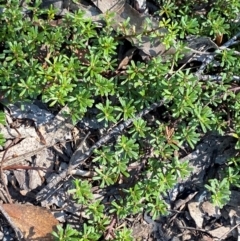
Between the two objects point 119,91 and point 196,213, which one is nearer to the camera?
point 119,91

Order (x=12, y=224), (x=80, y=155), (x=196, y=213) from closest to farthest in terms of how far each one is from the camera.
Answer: (x=12, y=224)
(x=80, y=155)
(x=196, y=213)

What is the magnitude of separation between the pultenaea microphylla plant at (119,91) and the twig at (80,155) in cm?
5

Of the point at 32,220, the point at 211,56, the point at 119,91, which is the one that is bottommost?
the point at 32,220

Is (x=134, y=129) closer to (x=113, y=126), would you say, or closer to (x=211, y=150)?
(x=113, y=126)

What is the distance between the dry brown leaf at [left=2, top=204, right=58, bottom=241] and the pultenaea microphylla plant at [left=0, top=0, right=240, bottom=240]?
0.17m

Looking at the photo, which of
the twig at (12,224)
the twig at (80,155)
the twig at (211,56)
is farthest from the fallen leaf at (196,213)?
the twig at (12,224)

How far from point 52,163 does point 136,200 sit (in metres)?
0.74

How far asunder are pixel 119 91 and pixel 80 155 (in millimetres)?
587

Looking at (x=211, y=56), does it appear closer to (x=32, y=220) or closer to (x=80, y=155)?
(x=80, y=155)

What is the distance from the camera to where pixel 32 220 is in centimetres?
372

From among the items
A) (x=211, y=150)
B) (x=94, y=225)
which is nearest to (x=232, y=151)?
(x=211, y=150)

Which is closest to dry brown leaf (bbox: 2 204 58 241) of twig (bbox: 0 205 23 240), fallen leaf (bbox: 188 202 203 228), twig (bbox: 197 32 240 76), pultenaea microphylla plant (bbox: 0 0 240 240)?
twig (bbox: 0 205 23 240)

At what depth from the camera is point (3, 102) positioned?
3.71 metres

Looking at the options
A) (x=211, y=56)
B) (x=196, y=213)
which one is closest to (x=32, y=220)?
(x=196, y=213)
